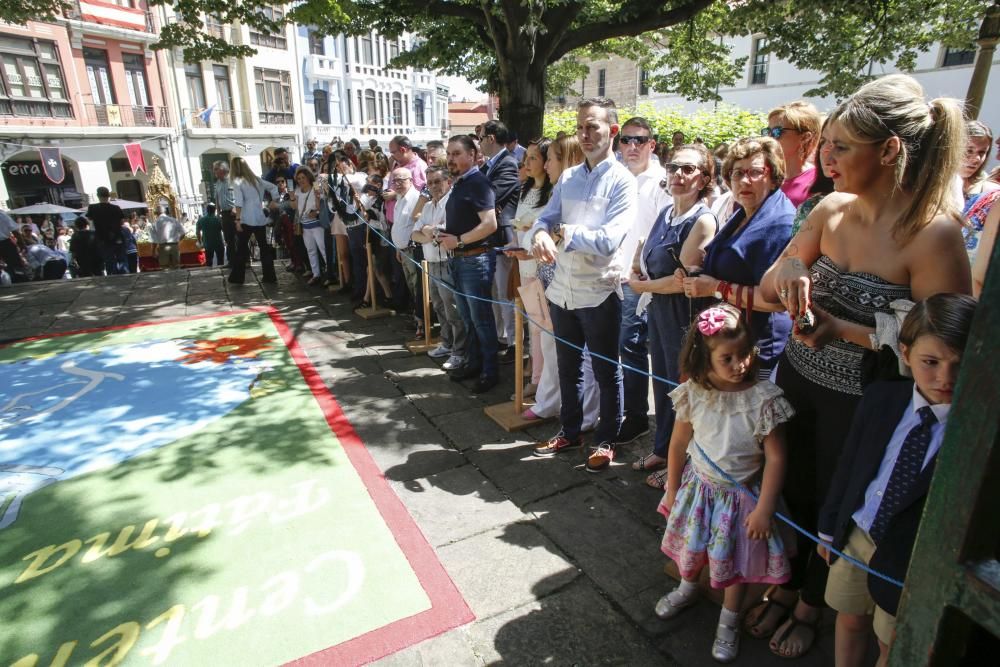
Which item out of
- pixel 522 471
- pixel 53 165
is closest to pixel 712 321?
pixel 522 471

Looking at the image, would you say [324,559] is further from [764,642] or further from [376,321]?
[376,321]

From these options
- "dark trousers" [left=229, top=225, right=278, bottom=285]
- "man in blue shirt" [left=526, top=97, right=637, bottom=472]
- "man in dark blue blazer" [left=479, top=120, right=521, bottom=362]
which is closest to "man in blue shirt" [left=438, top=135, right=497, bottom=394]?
"man in dark blue blazer" [left=479, top=120, right=521, bottom=362]


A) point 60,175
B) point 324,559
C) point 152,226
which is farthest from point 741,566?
point 60,175

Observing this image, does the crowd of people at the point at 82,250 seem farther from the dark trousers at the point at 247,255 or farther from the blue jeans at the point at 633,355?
the blue jeans at the point at 633,355

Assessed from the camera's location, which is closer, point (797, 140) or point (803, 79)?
point (797, 140)

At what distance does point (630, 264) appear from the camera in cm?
385

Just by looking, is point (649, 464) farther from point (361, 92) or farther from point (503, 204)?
point (361, 92)

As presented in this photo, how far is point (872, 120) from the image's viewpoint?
181 cm

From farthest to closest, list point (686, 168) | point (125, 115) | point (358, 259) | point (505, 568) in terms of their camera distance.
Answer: point (125, 115), point (358, 259), point (686, 168), point (505, 568)

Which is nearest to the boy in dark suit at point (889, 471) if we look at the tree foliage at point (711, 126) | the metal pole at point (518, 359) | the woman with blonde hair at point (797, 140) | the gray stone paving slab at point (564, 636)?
the gray stone paving slab at point (564, 636)

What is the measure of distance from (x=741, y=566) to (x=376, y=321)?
5.71m

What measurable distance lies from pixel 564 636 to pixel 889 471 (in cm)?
151

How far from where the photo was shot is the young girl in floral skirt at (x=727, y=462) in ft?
7.43

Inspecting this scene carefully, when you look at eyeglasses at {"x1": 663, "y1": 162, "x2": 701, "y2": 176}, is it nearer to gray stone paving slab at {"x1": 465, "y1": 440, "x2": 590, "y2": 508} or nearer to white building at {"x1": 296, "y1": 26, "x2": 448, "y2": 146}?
gray stone paving slab at {"x1": 465, "y1": 440, "x2": 590, "y2": 508}
